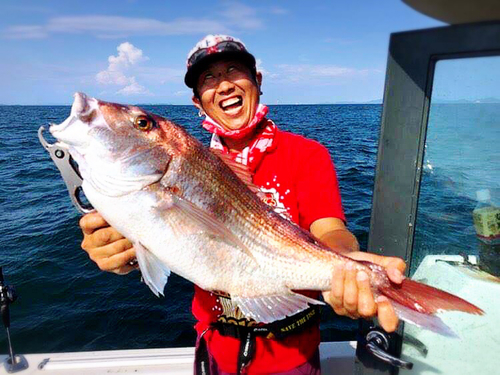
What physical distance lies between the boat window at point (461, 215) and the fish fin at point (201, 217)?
4.13 ft

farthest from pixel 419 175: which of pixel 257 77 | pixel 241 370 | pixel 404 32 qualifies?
pixel 241 370

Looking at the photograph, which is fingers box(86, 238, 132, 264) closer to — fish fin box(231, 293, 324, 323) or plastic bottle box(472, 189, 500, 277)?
fish fin box(231, 293, 324, 323)

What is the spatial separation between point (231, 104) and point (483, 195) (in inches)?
74.3

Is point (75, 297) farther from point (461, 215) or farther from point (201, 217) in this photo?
point (461, 215)

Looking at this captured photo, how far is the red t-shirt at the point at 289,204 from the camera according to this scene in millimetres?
2723

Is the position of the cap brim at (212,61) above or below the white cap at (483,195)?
above

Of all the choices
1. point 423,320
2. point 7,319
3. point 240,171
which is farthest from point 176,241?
point 7,319

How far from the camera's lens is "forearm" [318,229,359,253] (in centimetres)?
247

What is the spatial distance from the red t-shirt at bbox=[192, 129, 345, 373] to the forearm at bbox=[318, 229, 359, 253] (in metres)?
0.13

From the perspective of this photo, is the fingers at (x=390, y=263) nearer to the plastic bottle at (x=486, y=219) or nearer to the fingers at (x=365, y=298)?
the fingers at (x=365, y=298)

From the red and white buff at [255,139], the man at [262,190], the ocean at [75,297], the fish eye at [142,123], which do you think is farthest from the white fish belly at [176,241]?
the ocean at [75,297]

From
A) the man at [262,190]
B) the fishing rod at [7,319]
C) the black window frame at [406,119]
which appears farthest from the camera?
the fishing rod at [7,319]

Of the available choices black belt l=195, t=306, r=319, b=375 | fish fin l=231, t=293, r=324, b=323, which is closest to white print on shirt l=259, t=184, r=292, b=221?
fish fin l=231, t=293, r=324, b=323

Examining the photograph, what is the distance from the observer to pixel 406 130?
231 centimetres
